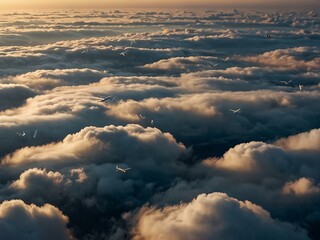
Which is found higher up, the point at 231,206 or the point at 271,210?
the point at 231,206

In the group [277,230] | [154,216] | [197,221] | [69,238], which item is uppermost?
[197,221]

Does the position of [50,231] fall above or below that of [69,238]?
above

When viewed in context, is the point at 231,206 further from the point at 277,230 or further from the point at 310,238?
the point at 310,238

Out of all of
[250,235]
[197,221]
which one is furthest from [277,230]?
[197,221]

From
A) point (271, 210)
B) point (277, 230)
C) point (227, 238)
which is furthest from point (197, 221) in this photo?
point (271, 210)

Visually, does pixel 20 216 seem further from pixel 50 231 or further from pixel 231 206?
pixel 231 206

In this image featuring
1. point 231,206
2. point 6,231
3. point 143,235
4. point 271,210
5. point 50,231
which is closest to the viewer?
point 6,231

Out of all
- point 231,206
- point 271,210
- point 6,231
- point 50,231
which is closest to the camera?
point 6,231

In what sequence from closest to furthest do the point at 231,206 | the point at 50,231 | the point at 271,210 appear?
the point at 231,206 → the point at 50,231 → the point at 271,210

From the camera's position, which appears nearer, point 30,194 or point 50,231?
point 50,231
